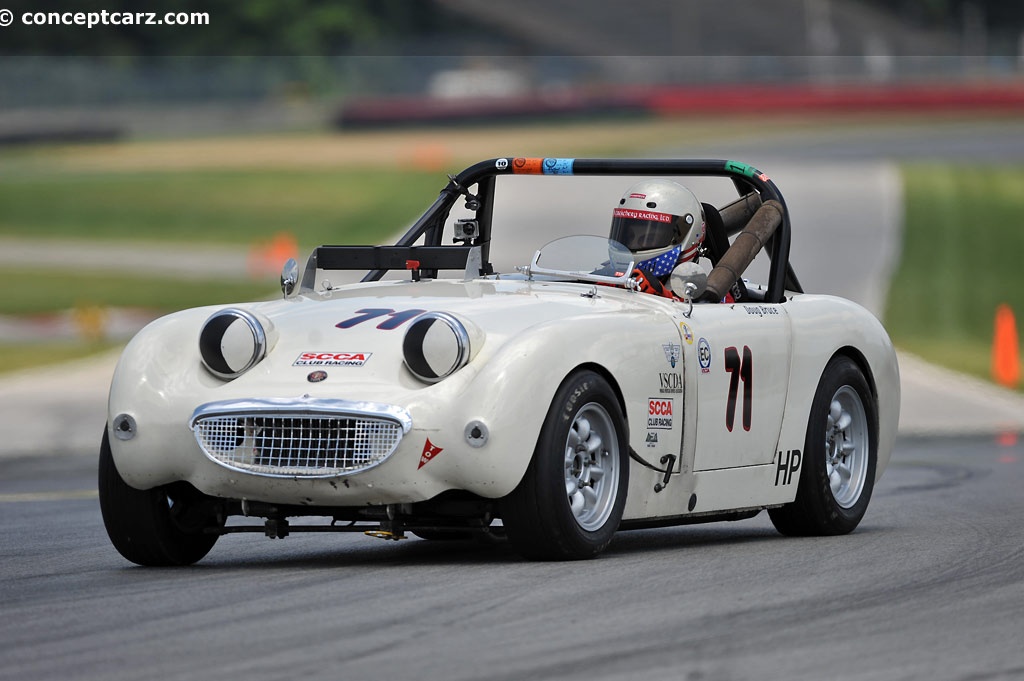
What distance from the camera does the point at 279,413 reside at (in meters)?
6.74

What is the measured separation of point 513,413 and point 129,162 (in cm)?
5174

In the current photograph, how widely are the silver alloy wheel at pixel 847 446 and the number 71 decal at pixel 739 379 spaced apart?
0.69 m

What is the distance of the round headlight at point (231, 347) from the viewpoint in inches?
277

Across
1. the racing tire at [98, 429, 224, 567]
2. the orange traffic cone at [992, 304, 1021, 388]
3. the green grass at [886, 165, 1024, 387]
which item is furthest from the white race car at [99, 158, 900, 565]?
the green grass at [886, 165, 1024, 387]

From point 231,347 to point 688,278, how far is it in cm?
208

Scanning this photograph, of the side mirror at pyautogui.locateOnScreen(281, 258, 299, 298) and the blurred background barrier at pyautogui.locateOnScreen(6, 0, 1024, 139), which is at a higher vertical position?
the blurred background barrier at pyautogui.locateOnScreen(6, 0, 1024, 139)

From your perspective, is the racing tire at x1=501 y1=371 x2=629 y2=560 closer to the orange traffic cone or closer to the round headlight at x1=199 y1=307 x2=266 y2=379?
the round headlight at x1=199 y1=307 x2=266 y2=379

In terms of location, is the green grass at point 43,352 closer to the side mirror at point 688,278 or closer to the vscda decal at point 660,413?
the side mirror at point 688,278

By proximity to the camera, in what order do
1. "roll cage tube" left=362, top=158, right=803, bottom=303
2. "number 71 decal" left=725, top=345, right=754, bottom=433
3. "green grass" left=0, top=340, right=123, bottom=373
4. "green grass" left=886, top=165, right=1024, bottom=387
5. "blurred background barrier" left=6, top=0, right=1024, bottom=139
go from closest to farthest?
"number 71 decal" left=725, top=345, right=754, bottom=433, "roll cage tube" left=362, top=158, right=803, bottom=303, "green grass" left=0, top=340, right=123, bottom=373, "green grass" left=886, top=165, right=1024, bottom=387, "blurred background barrier" left=6, top=0, right=1024, bottom=139

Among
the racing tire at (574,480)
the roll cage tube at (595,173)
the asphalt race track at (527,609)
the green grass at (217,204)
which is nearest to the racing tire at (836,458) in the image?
the asphalt race track at (527,609)

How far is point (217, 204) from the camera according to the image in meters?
46.1

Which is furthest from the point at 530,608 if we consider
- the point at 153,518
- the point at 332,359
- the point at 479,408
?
the point at 153,518

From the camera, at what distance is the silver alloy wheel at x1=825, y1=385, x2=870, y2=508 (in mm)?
8609

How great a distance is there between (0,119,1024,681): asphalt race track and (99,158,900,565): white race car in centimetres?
20
